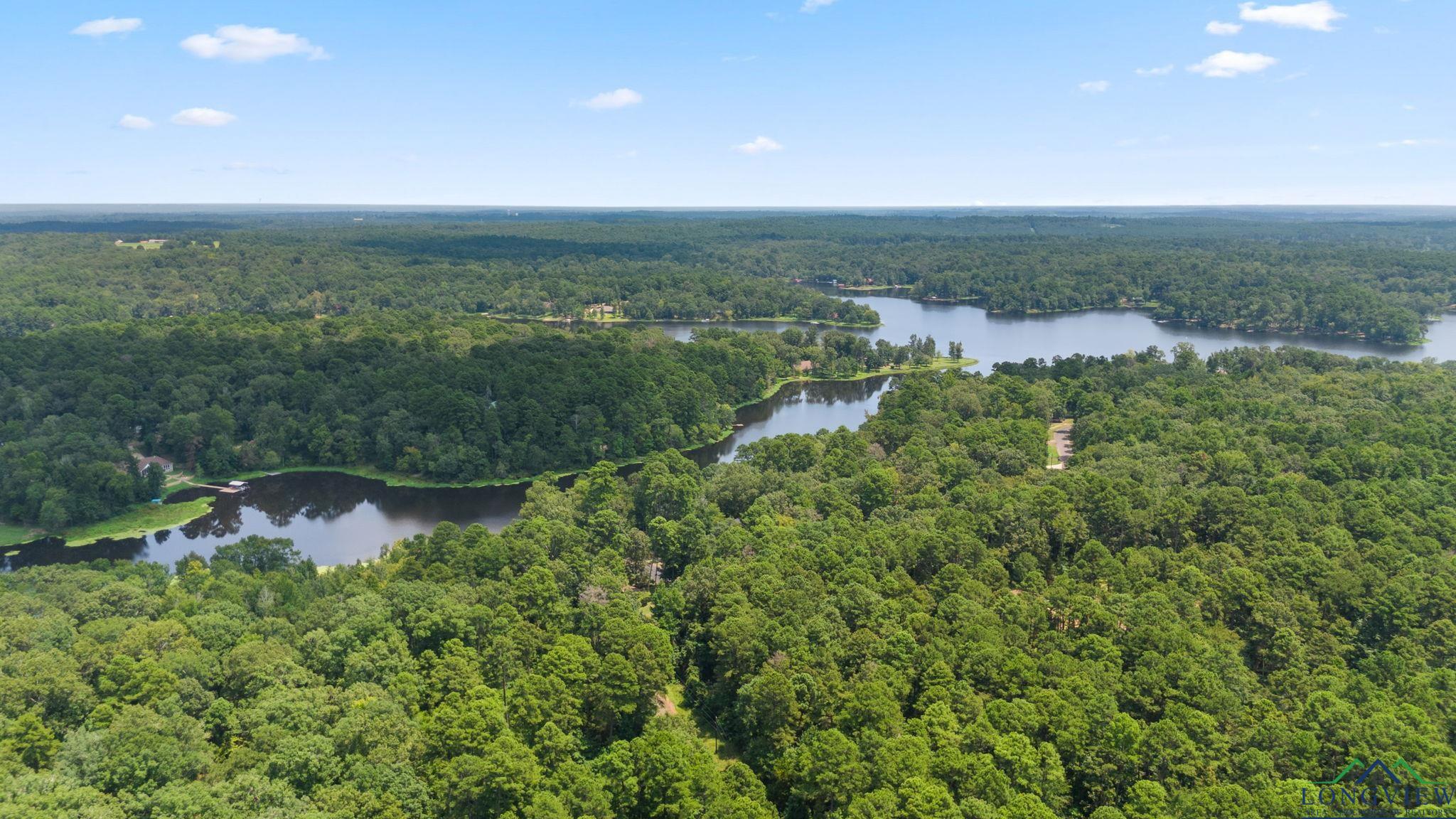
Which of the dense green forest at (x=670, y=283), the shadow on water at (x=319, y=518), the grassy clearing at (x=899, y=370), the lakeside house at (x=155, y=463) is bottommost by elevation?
the shadow on water at (x=319, y=518)

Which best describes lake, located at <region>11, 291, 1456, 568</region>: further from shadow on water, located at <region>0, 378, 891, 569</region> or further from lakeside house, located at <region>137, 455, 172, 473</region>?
lakeside house, located at <region>137, 455, 172, 473</region>

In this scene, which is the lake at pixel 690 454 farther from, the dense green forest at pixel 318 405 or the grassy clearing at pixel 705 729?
the grassy clearing at pixel 705 729

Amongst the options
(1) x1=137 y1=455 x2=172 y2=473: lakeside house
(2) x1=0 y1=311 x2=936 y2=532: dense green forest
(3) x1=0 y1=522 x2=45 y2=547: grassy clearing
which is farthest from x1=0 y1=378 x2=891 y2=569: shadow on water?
(1) x1=137 y1=455 x2=172 y2=473: lakeside house

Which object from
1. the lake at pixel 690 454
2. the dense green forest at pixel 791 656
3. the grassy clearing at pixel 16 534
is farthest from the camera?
the lake at pixel 690 454

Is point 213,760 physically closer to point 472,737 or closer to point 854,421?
point 472,737

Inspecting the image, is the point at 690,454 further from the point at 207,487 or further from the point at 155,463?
the point at 155,463

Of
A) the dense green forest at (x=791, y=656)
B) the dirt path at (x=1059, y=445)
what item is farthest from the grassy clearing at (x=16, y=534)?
the dirt path at (x=1059, y=445)
